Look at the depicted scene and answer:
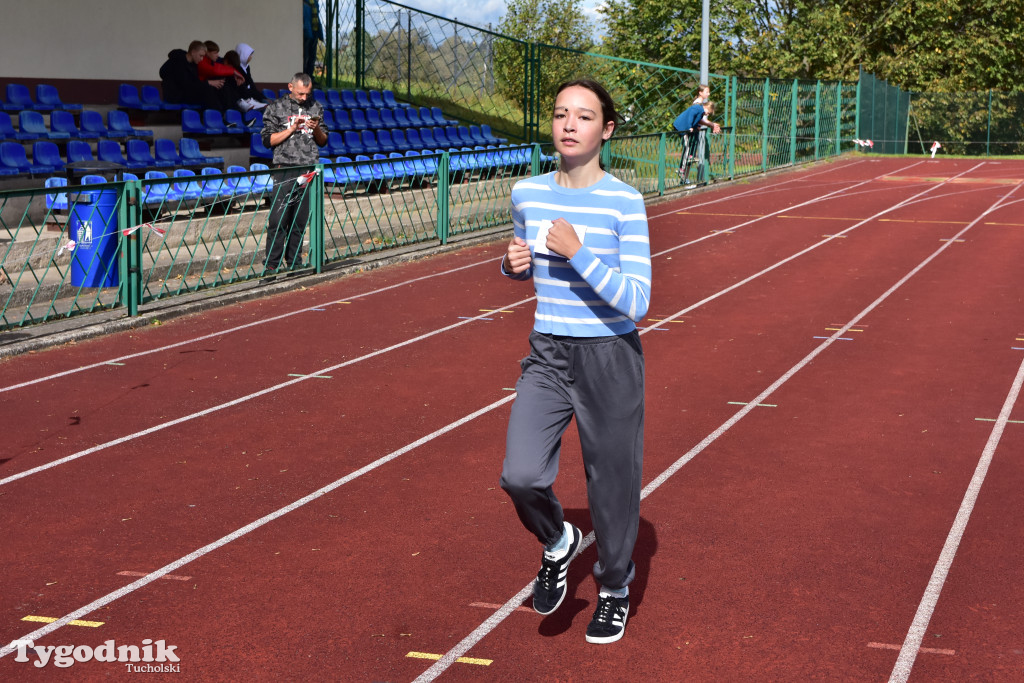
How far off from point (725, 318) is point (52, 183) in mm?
8430

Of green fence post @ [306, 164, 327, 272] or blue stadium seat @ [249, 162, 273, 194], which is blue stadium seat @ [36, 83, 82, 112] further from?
green fence post @ [306, 164, 327, 272]

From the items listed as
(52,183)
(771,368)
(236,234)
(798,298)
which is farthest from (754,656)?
(52,183)

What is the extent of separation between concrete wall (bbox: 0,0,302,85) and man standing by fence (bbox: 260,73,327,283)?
672 cm

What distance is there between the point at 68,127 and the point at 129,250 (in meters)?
6.65

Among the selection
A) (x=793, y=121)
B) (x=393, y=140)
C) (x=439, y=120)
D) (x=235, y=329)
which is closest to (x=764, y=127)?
(x=793, y=121)

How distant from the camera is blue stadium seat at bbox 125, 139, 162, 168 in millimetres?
16203

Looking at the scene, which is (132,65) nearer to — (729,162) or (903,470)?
(729,162)

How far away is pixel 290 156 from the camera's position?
12961mm

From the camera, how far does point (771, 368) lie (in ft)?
29.4

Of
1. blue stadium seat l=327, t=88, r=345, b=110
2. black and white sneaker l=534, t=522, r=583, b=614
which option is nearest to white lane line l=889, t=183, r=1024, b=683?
black and white sneaker l=534, t=522, r=583, b=614

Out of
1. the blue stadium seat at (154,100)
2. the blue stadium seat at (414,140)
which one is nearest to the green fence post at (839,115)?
the blue stadium seat at (414,140)

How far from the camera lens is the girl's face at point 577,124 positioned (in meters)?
4.00

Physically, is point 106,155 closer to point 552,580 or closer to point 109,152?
point 109,152

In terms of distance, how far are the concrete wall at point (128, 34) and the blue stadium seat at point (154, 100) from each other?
90 centimetres
